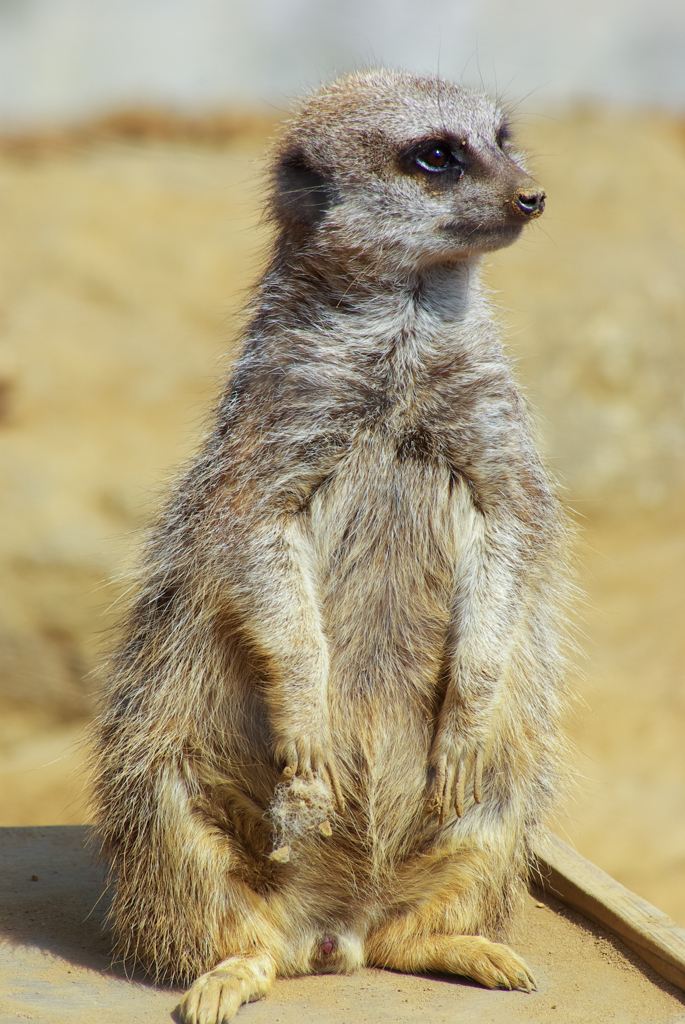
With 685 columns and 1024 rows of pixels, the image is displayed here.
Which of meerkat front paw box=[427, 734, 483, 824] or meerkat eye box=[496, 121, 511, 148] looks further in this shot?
meerkat eye box=[496, 121, 511, 148]

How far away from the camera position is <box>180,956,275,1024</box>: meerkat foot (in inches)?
76.8

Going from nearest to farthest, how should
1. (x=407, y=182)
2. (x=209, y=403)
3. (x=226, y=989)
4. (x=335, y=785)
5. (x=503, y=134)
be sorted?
(x=226, y=989)
(x=335, y=785)
(x=407, y=182)
(x=503, y=134)
(x=209, y=403)

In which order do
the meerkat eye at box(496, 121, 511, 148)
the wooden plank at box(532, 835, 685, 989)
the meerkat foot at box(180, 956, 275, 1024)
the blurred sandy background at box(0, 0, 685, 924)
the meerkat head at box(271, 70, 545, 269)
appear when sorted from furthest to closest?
the blurred sandy background at box(0, 0, 685, 924) < the meerkat eye at box(496, 121, 511, 148) < the wooden plank at box(532, 835, 685, 989) < the meerkat head at box(271, 70, 545, 269) < the meerkat foot at box(180, 956, 275, 1024)

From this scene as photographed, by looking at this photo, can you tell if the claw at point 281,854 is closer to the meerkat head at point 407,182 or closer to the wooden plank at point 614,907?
the wooden plank at point 614,907

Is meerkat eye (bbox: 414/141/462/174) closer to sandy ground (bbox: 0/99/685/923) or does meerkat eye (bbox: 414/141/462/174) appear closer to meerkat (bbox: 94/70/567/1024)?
meerkat (bbox: 94/70/567/1024)

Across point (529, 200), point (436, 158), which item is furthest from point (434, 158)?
point (529, 200)

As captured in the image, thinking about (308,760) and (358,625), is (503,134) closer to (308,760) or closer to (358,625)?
(358,625)

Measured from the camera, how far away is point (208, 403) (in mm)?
2799

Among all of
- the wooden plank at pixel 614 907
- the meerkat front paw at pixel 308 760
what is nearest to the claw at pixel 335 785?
the meerkat front paw at pixel 308 760

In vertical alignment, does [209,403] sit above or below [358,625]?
above

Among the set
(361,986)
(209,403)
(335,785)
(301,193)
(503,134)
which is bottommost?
(361,986)

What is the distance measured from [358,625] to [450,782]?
0.39 meters

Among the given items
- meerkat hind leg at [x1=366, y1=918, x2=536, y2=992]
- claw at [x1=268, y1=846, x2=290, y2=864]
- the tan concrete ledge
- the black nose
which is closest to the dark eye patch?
the black nose

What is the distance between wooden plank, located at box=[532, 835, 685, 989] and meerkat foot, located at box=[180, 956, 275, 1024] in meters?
0.82
